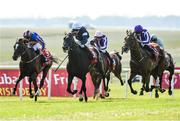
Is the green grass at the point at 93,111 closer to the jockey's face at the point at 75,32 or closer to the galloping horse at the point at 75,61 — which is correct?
the galloping horse at the point at 75,61

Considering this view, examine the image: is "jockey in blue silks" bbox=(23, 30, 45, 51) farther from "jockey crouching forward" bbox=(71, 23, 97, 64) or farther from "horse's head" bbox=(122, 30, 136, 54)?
"horse's head" bbox=(122, 30, 136, 54)

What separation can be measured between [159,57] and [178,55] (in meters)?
41.5

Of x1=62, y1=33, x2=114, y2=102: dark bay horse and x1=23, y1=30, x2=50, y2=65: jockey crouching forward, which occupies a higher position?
x1=23, y1=30, x2=50, y2=65: jockey crouching forward

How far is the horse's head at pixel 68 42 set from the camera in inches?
942

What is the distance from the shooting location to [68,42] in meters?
24.1

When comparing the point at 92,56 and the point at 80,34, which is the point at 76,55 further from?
the point at 92,56

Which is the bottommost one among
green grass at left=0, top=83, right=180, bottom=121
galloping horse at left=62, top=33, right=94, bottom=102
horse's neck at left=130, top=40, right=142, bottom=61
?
green grass at left=0, top=83, right=180, bottom=121

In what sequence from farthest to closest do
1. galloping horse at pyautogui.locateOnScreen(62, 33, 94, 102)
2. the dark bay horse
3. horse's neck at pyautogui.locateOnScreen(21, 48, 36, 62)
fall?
horse's neck at pyautogui.locateOnScreen(21, 48, 36, 62), galloping horse at pyautogui.locateOnScreen(62, 33, 94, 102), the dark bay horse

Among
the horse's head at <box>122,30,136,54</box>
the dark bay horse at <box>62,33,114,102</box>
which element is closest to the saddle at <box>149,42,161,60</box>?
the horse's head at <box>122,30,136,54</box>

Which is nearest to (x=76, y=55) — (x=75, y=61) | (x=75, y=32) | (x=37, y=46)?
(x=75, y=61)

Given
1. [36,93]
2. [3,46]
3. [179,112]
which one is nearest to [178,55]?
[3,46]

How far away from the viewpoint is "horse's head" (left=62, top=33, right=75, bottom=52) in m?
23.9

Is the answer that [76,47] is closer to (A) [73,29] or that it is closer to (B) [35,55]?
(A) [73,29]

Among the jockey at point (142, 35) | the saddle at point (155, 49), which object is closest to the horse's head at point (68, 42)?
the jockey at point (142, 35)
